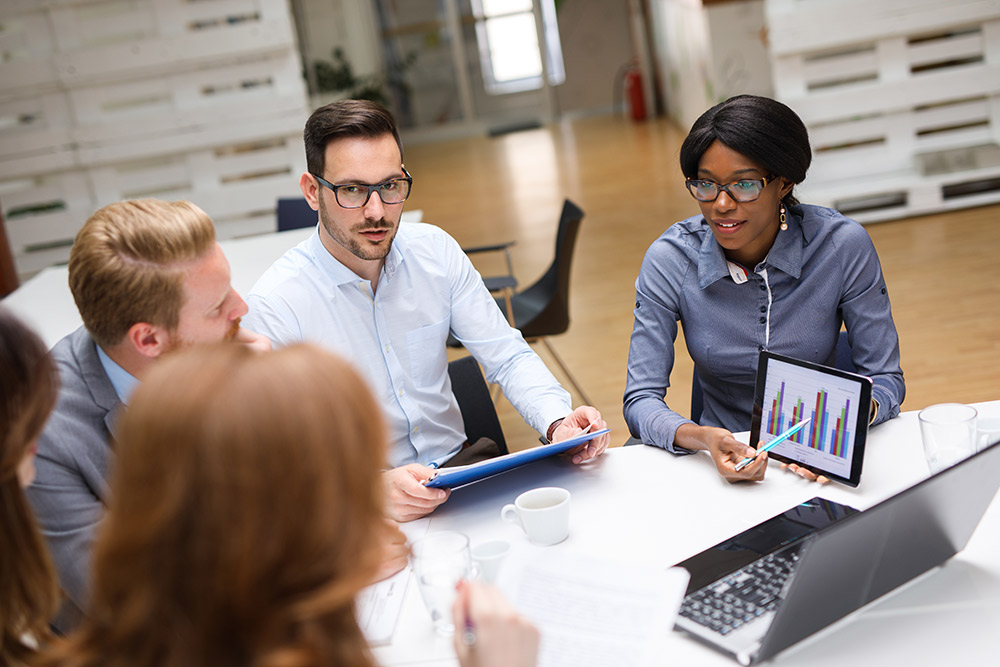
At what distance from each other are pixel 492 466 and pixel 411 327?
74 cm

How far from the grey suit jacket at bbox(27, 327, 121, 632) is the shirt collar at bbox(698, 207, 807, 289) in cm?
127

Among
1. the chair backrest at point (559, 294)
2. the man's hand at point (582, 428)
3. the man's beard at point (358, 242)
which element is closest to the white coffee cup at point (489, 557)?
the man's hand at point (582, 428)

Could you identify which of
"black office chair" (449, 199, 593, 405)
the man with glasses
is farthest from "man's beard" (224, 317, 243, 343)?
"black office chair" (449, 199, 593, 405)

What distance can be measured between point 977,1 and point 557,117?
872cm

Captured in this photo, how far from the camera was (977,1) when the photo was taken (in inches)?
217

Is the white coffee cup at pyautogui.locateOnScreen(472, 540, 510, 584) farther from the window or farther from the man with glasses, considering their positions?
the window

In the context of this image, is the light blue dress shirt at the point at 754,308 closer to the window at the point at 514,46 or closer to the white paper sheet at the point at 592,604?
the white paper sheet at the point at 592,604

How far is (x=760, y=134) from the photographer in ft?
A: 6.62

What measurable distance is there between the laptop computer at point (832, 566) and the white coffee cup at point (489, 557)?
268 millimetres

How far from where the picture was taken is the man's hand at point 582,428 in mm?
1794

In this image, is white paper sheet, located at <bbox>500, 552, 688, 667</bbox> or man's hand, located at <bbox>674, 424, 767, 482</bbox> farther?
man's hand, located at <bbox>674, 424, 767, 482</bbox>

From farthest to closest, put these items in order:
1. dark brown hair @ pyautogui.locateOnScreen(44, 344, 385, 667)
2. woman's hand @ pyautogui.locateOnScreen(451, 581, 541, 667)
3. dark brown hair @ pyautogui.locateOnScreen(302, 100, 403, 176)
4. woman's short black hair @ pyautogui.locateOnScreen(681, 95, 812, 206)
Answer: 1. dark brown hair @ pyautogui.locateOnScreen(302, 100, 403, 176)
2. woman's short black hair @ pyautogui.locateOnScreen(681, 95, 812, 206)
3. woman's hand @ pyautogui.locateOnScreen(451, 581, 541, 667)
4. dark brown hair @ pyautogui.locateOnScreen(44, 344, 385, 667)

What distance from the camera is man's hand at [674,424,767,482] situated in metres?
1.63

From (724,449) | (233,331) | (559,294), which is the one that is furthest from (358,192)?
(559,294)
